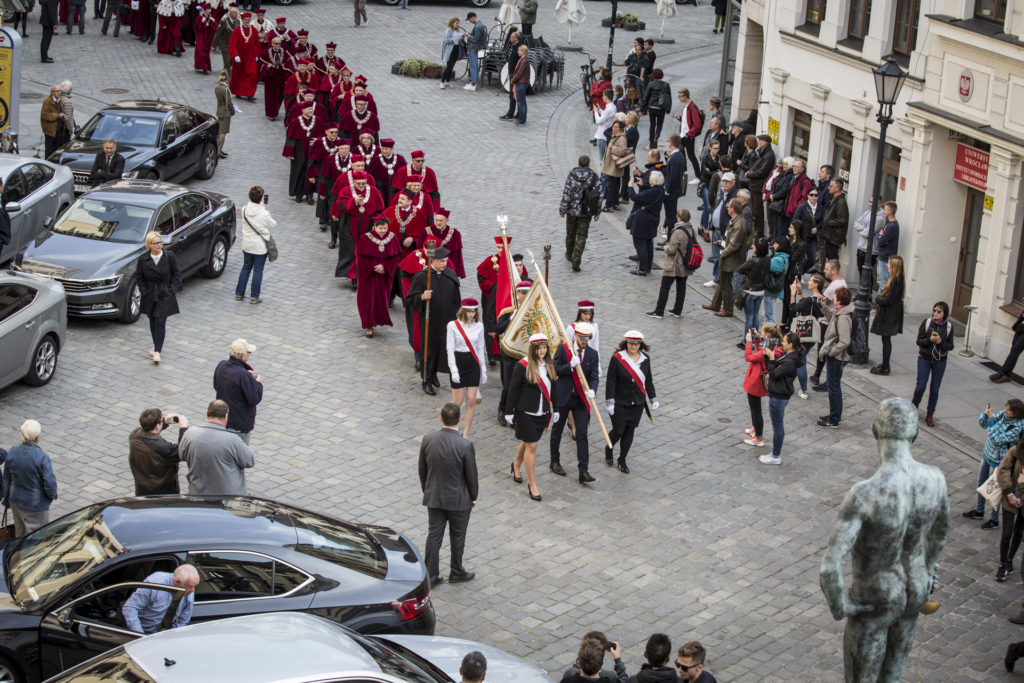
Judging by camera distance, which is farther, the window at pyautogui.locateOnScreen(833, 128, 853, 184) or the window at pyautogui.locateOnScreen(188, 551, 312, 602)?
the window at pyautogui.locateOnScreen(833, 128, 853, 184)

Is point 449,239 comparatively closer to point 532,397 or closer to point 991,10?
point 532,397

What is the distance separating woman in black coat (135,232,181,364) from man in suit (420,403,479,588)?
595cm

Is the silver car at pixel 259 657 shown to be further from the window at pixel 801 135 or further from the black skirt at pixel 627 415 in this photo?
the window at pixel 801 135

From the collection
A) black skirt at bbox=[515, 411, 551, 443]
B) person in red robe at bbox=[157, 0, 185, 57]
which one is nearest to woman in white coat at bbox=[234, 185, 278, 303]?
black skirt at bbox=[515, 411, 551, 443]

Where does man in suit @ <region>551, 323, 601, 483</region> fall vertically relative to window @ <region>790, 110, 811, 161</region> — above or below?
below

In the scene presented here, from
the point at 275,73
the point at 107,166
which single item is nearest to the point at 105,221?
the point at 107,166

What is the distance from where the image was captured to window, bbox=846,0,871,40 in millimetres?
22125

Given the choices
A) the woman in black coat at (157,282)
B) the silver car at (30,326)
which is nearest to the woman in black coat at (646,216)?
the woman in black coat at (157,282)

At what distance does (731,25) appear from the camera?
1212 inches

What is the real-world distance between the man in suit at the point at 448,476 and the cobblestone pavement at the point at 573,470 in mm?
690

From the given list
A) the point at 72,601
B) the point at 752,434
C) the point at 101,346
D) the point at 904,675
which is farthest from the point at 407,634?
the point at 101,346

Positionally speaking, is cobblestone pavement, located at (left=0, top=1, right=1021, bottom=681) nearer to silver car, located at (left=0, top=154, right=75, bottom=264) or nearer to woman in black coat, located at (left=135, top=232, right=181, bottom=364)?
woman in black coat, located at (left=135, top=232, right=181, bottom=364)

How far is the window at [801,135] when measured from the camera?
24281mm

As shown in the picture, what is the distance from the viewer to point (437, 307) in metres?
16.3
